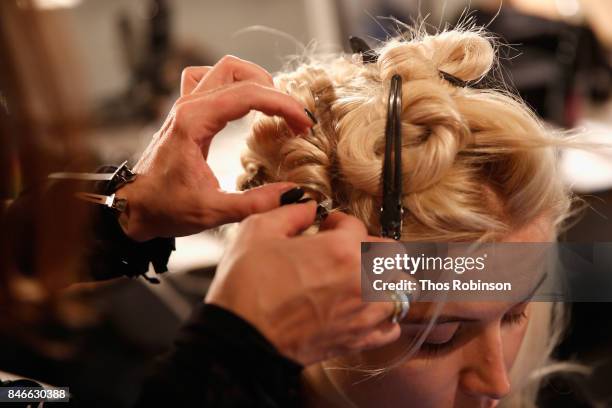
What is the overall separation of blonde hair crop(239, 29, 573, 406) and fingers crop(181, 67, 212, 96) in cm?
13

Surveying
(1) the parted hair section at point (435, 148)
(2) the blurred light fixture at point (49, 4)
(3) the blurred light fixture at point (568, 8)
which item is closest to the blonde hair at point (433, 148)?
(1) the parted hair section at point (435, 148)

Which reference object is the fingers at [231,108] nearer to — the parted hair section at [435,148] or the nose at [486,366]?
the parted hair section at [435,148]

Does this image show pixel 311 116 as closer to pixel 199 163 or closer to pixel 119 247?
pixel 199 163

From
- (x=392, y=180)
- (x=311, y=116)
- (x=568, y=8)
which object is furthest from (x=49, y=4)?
(x=568, y=8)

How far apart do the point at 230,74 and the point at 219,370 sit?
46 centimetres

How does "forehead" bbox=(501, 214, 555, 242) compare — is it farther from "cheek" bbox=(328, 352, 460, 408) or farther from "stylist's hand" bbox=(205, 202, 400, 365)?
"stylist's hand" bbox=(205, 202, 400, 365)

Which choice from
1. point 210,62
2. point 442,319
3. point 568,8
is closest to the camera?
point 442,319

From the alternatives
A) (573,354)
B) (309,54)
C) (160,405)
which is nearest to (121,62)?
(309,54)

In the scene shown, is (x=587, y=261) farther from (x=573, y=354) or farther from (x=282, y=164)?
(x=282, y=164)

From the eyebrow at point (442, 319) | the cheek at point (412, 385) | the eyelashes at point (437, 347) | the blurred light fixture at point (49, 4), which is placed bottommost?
the cheek at point (412, 385)

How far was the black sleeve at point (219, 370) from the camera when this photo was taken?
1.90 ft

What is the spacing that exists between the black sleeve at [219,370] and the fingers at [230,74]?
40 cm

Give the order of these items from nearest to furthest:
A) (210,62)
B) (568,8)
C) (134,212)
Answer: (134,212)
(568,8)
(210,62)

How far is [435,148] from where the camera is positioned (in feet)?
2.48
